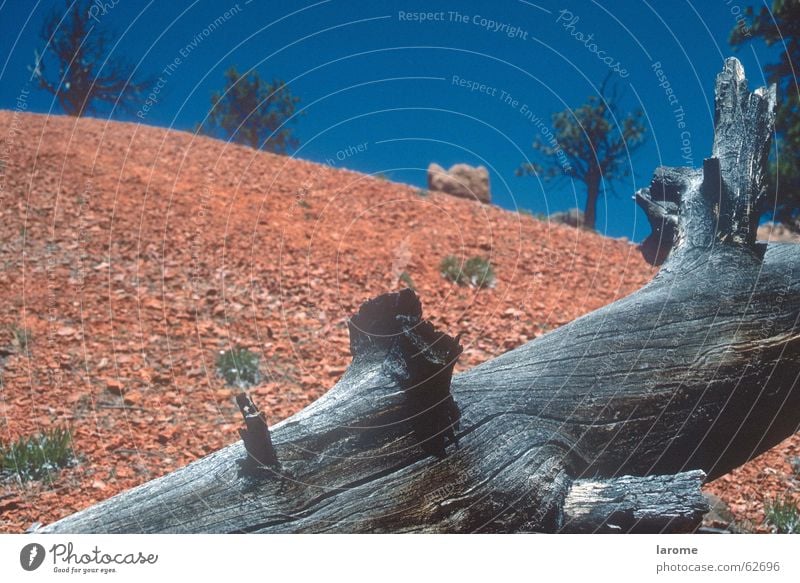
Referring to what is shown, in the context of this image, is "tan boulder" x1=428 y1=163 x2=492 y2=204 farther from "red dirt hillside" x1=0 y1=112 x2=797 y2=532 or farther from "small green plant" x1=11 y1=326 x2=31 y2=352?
"small green plant" x1=11 y1=326 x2=31 y2=352

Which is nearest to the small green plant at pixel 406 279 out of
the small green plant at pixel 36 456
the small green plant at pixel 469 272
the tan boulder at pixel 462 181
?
the small green plant at pixel 469 272

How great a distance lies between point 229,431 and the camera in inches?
211

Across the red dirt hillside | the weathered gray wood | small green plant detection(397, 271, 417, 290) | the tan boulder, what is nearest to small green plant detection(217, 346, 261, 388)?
the red dirt hillside

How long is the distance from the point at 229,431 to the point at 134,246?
11.0ft

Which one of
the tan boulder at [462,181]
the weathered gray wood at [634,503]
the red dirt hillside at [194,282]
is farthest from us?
the tan boulder at [462,181]

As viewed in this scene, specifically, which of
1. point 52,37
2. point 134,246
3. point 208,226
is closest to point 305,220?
point 208,226

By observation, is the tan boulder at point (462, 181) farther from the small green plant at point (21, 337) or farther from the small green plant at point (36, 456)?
the small green plant at point (36, 456)

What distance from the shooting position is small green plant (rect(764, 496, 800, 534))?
13.5 ft

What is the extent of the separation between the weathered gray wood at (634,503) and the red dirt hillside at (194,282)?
148cm

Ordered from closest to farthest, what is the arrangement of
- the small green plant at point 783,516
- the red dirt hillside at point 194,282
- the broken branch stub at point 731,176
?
the broken branch stub at point 731,176, the small green plant at point 783,516, the red dirt hillside at point 194,282

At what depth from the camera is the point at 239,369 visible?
237 inches

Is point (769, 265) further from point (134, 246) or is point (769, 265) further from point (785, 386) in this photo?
point (134, 246)
